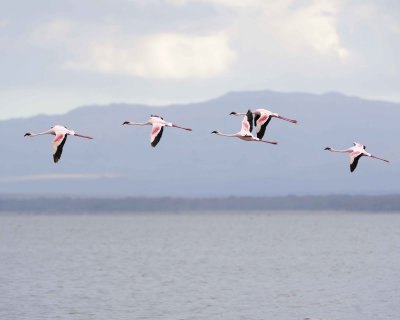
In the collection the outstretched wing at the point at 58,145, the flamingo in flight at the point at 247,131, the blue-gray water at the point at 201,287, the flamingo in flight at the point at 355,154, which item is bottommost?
the blue-gray water at the point at 201,287

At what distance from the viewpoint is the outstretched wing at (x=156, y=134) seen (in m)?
46.0

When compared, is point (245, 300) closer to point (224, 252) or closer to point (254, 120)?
point (254, 120)

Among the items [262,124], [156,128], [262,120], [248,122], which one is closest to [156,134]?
[156,128]

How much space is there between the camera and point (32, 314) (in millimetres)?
92062

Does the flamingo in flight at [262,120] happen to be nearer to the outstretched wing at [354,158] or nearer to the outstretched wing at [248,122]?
the outstretched wing at [248,122]

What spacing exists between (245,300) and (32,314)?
19981mm

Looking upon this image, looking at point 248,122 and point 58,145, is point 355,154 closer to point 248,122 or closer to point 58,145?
point 248,122

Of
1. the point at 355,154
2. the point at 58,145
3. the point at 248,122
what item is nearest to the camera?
the point at 58,145

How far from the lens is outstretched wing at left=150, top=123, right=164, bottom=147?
151ft

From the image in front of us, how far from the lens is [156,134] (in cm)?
4688

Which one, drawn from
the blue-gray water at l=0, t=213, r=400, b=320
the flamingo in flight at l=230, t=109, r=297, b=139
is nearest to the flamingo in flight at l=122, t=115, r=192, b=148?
the flamingo in flight at l=230, t=109, r=297, b=139

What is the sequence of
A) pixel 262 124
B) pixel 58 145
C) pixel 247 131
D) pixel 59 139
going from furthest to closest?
pixel 247 131
pixel 262 124
pixel 59 139
pixel 58 145

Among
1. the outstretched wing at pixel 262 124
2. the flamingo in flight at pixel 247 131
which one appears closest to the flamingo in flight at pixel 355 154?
the outstretched wing at pixel 262 124

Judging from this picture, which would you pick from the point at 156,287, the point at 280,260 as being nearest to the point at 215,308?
the point at 156,287
